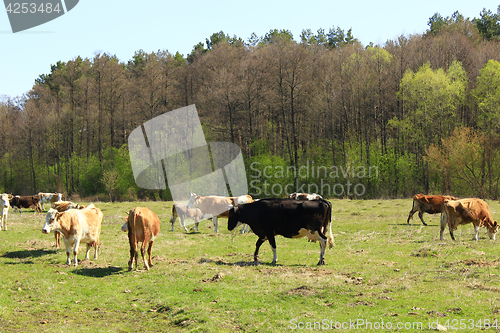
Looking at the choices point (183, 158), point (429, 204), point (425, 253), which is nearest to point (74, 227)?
point (425, 253)

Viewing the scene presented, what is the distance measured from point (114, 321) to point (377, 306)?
586 cm

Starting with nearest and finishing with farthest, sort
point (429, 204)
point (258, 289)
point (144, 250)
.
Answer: point (258, 289)
point (144, 250)
point (429, 204)

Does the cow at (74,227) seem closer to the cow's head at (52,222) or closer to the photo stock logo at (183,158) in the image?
the cow's head at (52,222)

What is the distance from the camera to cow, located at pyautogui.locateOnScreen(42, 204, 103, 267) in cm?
1354

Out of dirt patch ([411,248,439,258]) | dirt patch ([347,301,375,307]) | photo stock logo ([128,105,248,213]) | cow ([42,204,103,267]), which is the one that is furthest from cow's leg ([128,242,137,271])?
photo stock logo ([128,105,248,213])

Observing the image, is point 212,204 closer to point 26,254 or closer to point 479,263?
point 26,254

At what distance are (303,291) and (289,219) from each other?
4685 millimetres

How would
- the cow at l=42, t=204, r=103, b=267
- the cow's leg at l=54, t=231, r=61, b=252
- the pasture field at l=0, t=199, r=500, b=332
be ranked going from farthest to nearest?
the cow's leg at l=54, t=231, r=61, b=252 → the cow at l=42, t=204, r=103, b=267 → the pasture field at l=0, t=199, r=500, b=332

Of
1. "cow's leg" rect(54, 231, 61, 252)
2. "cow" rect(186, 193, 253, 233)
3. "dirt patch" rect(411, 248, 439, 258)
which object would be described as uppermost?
"cow" rect(186, 193, 253, 233)

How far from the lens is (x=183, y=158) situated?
59.4 meters

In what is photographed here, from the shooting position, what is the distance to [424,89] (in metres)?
50.3

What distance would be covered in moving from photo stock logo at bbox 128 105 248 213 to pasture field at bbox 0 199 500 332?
38.1 m

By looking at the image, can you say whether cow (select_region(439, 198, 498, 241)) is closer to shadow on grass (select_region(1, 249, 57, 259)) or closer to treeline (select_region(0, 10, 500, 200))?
shadow on grass (select_region(1, 249, 57, 259))

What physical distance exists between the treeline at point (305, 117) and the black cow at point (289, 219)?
121 feet
